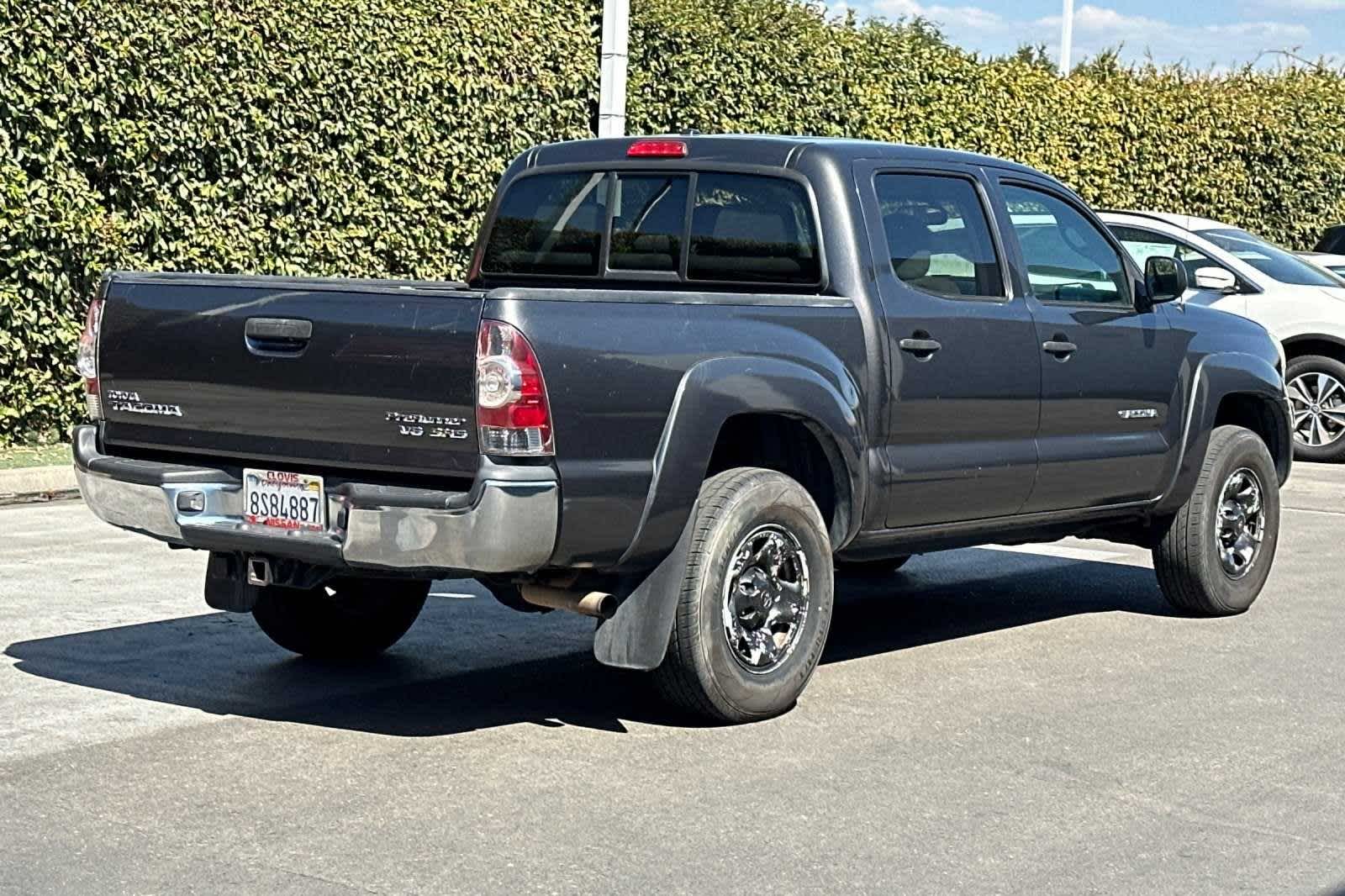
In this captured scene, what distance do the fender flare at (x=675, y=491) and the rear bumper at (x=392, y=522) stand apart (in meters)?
0.42

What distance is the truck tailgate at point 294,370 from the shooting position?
229 inches

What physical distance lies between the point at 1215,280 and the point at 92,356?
9.64 meters

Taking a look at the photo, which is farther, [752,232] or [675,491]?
[752,232]

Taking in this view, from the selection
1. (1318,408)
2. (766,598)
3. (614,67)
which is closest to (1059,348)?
(766,598)

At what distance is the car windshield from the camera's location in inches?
647

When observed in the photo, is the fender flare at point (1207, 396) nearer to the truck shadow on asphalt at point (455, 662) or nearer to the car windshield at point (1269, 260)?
the truck shadow on asphalt at point (455, 662)

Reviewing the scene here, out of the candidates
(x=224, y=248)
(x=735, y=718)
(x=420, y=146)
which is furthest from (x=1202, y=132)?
(x=735, y=718)

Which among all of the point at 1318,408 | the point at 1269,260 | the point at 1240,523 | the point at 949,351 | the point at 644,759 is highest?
the point at 949,351

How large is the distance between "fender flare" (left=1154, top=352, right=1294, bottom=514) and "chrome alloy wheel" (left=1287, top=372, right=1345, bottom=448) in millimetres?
7231

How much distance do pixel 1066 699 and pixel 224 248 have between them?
25.7 feet

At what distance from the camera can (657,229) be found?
7.50 meters

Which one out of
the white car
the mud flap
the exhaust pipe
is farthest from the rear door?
the white car

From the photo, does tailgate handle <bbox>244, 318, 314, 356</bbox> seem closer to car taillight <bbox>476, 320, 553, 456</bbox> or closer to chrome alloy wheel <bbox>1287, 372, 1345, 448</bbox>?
car taillight <bbox>476, 320, 553, 456</bbox>

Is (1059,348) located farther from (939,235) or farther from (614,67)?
(614,67)
